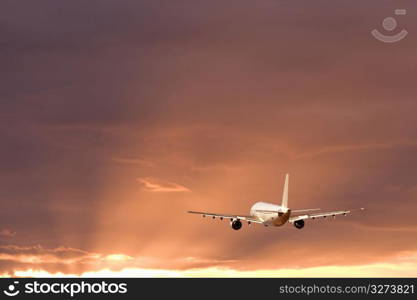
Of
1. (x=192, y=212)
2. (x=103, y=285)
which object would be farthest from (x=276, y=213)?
(x=103, y=285)

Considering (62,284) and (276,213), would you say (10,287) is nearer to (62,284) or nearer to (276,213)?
(62,284)

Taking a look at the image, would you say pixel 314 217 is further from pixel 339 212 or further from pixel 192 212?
pixel 192 212

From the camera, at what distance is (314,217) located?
195 meters

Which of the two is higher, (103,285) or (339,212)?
(339,212)

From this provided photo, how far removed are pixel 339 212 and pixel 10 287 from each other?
9869cm

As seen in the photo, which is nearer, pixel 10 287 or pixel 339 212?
pixel 10 287

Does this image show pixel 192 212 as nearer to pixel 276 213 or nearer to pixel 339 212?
pixel 276 213

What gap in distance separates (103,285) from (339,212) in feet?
289

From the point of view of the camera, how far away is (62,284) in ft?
410

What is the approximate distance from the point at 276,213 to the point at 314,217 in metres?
10.3

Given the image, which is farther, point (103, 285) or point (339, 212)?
point (339, 212)

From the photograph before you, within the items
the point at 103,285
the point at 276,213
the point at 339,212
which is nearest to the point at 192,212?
the point at 276,213

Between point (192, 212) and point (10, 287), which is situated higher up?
point (192, 212)

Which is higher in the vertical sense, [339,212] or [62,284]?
[339,212]
